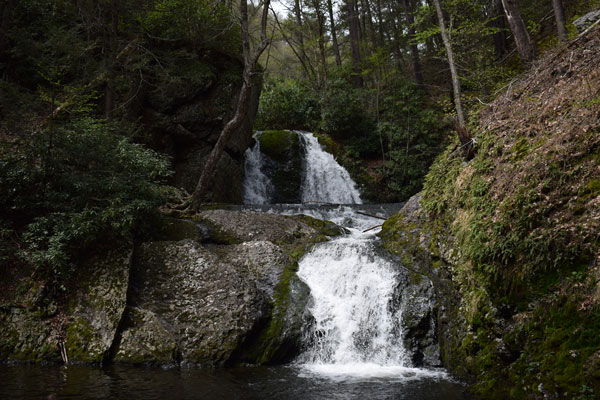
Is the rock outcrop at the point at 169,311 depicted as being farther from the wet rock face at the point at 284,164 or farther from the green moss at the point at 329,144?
the green moss at the point at 329,144

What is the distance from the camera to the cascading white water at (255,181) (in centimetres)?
1756

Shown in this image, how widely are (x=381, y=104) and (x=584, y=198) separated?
55.0 feet

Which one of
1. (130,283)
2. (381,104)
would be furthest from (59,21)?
(381,104)

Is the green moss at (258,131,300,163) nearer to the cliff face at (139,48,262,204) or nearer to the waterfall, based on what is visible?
the cliff face at (139,48,262,204)

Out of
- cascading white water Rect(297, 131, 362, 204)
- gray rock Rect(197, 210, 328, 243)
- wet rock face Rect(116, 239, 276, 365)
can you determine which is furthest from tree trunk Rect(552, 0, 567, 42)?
cascading white water Rect(297, 131, 362, 204)

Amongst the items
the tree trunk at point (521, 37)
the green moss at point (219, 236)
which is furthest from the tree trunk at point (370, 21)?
the green moss at point (219, 236)

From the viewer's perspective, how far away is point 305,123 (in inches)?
864

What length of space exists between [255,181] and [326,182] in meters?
3.38

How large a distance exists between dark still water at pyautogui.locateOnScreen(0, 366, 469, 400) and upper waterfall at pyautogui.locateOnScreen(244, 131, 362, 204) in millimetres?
11730

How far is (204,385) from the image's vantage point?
17.3 feet

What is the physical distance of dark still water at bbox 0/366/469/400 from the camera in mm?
4766

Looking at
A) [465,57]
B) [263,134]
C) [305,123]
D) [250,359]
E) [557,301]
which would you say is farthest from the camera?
[305,123]

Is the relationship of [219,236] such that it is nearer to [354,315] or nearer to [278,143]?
[354,315]

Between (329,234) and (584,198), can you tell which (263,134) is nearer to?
(329,234)
